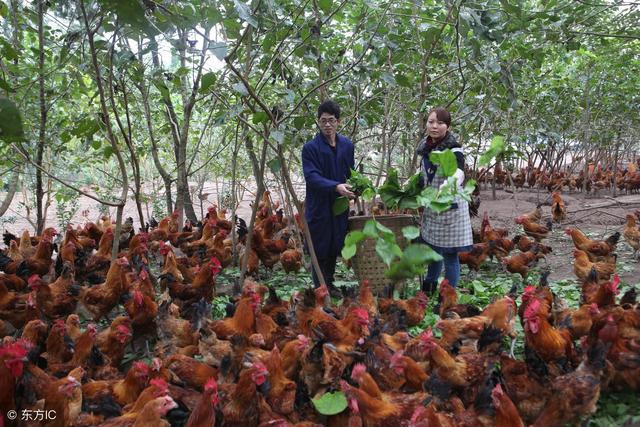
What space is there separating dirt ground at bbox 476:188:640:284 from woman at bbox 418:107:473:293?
2.40m

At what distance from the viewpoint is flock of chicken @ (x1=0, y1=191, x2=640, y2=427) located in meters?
2.75

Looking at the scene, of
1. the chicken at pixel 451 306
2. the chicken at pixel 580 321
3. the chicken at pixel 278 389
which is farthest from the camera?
the chicken at pixel 451 306

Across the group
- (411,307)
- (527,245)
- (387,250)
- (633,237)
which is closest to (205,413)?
(387,250)

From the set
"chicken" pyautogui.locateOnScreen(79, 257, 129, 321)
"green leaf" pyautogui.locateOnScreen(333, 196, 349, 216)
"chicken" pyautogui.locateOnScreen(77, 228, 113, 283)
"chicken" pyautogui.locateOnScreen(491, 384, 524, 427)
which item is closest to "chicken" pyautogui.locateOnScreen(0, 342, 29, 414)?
"chicken" pyautogui.locateOnScreen(79, 257, 129, 321)

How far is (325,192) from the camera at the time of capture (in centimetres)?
475

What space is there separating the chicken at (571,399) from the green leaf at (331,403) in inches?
43.0

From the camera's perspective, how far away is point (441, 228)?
473cm

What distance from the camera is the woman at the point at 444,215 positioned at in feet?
14.6

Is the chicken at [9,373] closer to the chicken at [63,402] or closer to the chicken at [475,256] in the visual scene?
the chicken at [63,402]

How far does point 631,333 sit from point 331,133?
9.71 feet

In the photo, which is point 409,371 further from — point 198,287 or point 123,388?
point 198,287

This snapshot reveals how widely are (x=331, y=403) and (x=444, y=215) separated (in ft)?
8.05

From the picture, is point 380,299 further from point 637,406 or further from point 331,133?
point 637,406

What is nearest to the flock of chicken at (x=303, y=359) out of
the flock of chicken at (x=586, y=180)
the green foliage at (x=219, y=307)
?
the green foliage at (x=219, y=307)
